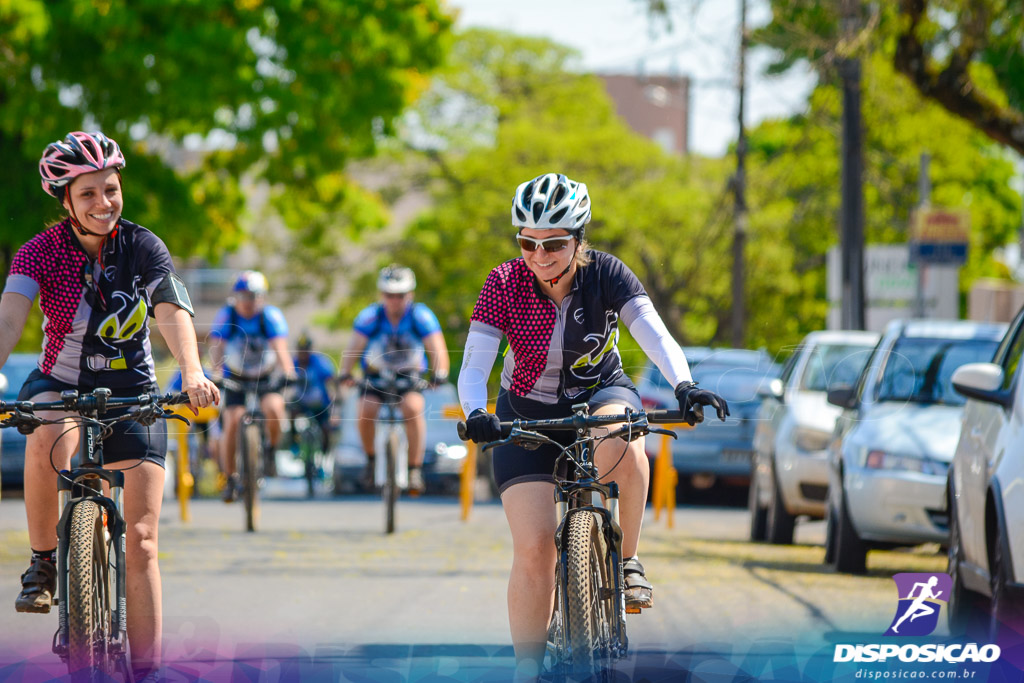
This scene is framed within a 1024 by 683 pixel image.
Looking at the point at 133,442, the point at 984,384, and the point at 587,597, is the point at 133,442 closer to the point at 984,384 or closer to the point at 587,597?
the point at 587,597

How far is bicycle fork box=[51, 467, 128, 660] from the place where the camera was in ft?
18.3

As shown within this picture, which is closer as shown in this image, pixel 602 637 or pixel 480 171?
pixel 602 637

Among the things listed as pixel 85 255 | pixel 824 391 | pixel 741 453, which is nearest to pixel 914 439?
pixel 824 391

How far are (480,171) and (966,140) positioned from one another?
1179 cm

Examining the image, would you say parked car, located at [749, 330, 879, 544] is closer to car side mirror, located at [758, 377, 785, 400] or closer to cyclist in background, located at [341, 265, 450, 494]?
car side mirror, located at [758, 377, 785, 400]

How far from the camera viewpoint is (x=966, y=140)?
39.6m

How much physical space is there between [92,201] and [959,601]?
430cm

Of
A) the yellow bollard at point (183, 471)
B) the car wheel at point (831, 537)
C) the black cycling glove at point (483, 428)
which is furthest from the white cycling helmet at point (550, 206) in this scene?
the yellow bollard at point (183, 471)

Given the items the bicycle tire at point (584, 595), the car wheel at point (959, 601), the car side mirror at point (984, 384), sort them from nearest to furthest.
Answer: the bicycle tire at point (584, 595), the car side mirror at point (984, 384), the car wheel at point (959, 601)

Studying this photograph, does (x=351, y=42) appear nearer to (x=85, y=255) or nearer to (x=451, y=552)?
(x=451, y=552)

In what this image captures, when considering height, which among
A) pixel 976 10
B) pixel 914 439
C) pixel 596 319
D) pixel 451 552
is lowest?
pixel 451 552

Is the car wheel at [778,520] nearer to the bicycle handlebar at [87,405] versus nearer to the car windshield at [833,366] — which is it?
the car windshield at [833,366]

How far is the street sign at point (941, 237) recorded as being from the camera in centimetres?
1744

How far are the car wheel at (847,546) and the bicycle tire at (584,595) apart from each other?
19.3ft
